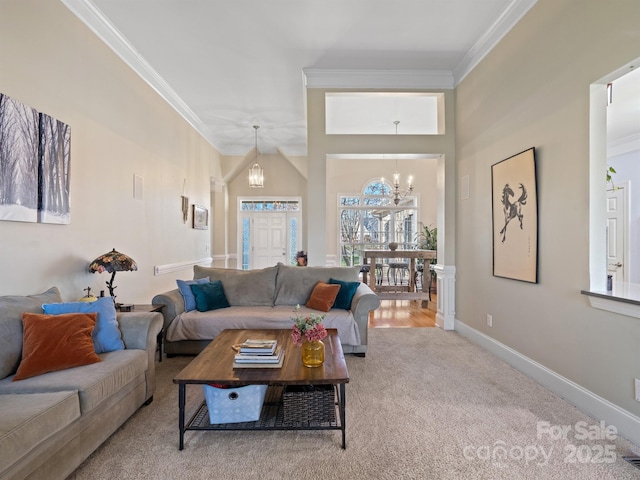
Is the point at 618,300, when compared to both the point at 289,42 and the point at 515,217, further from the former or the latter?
the point at 289,42

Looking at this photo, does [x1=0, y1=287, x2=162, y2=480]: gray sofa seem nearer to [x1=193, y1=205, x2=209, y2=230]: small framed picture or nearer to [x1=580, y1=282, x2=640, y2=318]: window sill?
[x1=580, y1=282, x2=640, y2=318]: window sill

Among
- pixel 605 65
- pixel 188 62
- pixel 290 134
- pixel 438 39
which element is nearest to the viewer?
pixel 605 65

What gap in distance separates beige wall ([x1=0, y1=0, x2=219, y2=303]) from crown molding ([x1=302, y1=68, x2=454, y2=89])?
2156mm

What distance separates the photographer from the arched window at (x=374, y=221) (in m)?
7.86

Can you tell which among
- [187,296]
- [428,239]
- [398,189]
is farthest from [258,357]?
[428,239]

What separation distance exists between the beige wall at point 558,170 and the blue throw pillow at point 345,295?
143cm

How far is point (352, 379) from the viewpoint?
2725 mm

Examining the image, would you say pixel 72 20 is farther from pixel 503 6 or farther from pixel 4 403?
pixel 503 6

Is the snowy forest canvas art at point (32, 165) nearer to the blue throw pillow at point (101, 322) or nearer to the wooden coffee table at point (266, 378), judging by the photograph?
the blue throw pillow at point (101, 322)

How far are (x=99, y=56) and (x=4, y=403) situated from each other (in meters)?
3.09

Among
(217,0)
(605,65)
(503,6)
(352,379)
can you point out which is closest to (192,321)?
(352,379)

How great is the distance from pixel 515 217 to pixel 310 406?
7.95 feet

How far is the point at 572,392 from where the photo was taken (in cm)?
232

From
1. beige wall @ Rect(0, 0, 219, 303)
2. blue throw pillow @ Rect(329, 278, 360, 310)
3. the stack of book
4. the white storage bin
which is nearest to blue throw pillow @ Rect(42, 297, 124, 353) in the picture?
beige wall @ Rect(0, 0, 219, 303)
